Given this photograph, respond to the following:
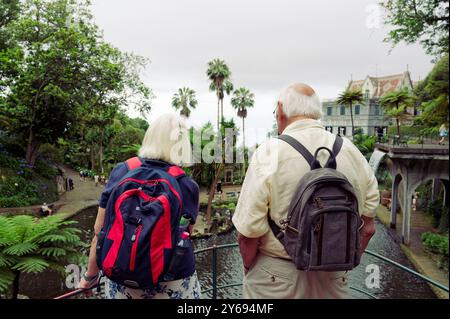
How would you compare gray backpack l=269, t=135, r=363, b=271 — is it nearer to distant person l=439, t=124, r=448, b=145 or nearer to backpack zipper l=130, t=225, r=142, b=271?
distant person l=439, t=124, r=448, b=145

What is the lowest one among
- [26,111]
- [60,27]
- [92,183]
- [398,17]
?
[92,183]

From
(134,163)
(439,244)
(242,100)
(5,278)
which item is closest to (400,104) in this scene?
(439,244)

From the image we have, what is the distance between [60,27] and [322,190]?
1740cm

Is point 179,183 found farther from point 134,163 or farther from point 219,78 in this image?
point 219,78

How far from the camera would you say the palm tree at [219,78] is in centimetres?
2345

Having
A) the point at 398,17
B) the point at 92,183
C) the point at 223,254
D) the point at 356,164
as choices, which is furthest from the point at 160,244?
the point at 92,183

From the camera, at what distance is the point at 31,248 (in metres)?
4.02

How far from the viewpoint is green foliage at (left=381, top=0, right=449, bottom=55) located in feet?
4.41

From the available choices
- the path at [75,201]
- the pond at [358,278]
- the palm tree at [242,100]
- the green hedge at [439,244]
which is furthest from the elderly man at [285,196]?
the palm tree at [242,100]

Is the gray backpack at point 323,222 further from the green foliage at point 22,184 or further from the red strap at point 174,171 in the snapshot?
the green foliage at point 22,184

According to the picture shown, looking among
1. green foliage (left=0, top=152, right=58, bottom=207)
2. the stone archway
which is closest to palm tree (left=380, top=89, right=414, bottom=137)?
the stone archway

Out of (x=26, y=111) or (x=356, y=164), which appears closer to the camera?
(x=356, y=164)

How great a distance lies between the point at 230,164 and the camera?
70.8 ft

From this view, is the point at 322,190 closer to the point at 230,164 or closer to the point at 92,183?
the point at 230,164
